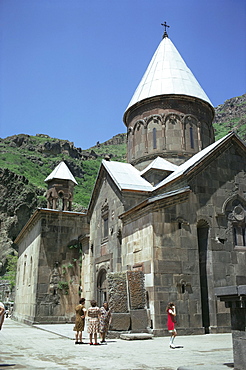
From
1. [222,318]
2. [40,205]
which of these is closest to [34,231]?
[222,318]

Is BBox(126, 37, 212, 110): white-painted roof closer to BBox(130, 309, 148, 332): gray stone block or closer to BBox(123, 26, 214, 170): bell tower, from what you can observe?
BBox(123, 26, 214, 170): bell tower

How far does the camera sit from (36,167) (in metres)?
65.4

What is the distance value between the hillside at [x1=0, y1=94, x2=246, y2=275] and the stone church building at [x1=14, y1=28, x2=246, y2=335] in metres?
12.9

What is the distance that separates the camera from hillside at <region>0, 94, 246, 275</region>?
4212cm

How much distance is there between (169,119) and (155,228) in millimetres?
7837

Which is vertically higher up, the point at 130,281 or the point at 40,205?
the point at 40,205

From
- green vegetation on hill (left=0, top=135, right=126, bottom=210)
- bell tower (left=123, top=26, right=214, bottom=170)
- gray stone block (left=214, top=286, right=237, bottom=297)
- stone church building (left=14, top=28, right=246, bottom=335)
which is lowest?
gray stone block (left=214, top=286, right=237, bottom=297)

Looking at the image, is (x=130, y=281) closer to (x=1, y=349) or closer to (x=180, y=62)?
(x=1, y=349)

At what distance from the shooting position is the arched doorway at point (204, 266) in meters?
10.8

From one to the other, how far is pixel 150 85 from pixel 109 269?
9.66 m

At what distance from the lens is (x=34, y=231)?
59.0 ft

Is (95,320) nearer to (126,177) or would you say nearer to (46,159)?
(126,177)

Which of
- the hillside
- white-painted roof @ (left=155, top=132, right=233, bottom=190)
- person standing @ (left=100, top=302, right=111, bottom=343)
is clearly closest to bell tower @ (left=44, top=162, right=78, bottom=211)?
white-painted roof @ (left=155, top=132, right=233, bottom=190)

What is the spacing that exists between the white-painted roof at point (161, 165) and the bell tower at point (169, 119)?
669 millimetres
